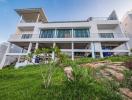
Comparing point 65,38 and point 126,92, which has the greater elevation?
point 65,38

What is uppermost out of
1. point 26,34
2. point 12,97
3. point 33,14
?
point 33,14

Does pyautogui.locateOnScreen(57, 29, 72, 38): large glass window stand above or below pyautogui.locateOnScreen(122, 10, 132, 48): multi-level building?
below

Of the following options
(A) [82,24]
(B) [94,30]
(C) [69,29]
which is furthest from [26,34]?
(B) [94,30]

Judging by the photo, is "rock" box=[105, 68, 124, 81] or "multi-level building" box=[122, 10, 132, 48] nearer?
"rock" box=[105, 68, 124, 81]

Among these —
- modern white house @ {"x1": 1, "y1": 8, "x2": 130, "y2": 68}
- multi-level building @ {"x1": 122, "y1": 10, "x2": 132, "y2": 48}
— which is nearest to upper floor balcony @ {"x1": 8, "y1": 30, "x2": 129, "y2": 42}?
modern white house @ {"x1": 1, "y1": 8, "x2": 130, "y2": 68}

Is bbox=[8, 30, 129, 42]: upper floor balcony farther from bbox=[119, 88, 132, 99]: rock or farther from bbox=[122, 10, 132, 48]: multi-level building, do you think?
bbox=[119, 88, 132, 99]: rock

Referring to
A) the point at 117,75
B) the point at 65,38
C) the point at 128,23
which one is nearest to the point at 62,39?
the point at 65,38

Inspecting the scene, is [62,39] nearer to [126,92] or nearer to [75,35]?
[75,35]

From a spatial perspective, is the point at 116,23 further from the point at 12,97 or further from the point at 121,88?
the point at 12,97

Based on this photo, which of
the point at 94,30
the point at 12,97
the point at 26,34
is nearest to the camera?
the point at 12,97

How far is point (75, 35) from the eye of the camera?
21891mm

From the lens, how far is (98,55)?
20.2 metres

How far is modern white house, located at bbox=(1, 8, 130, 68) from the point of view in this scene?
2041 cm

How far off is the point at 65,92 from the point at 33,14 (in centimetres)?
2043
